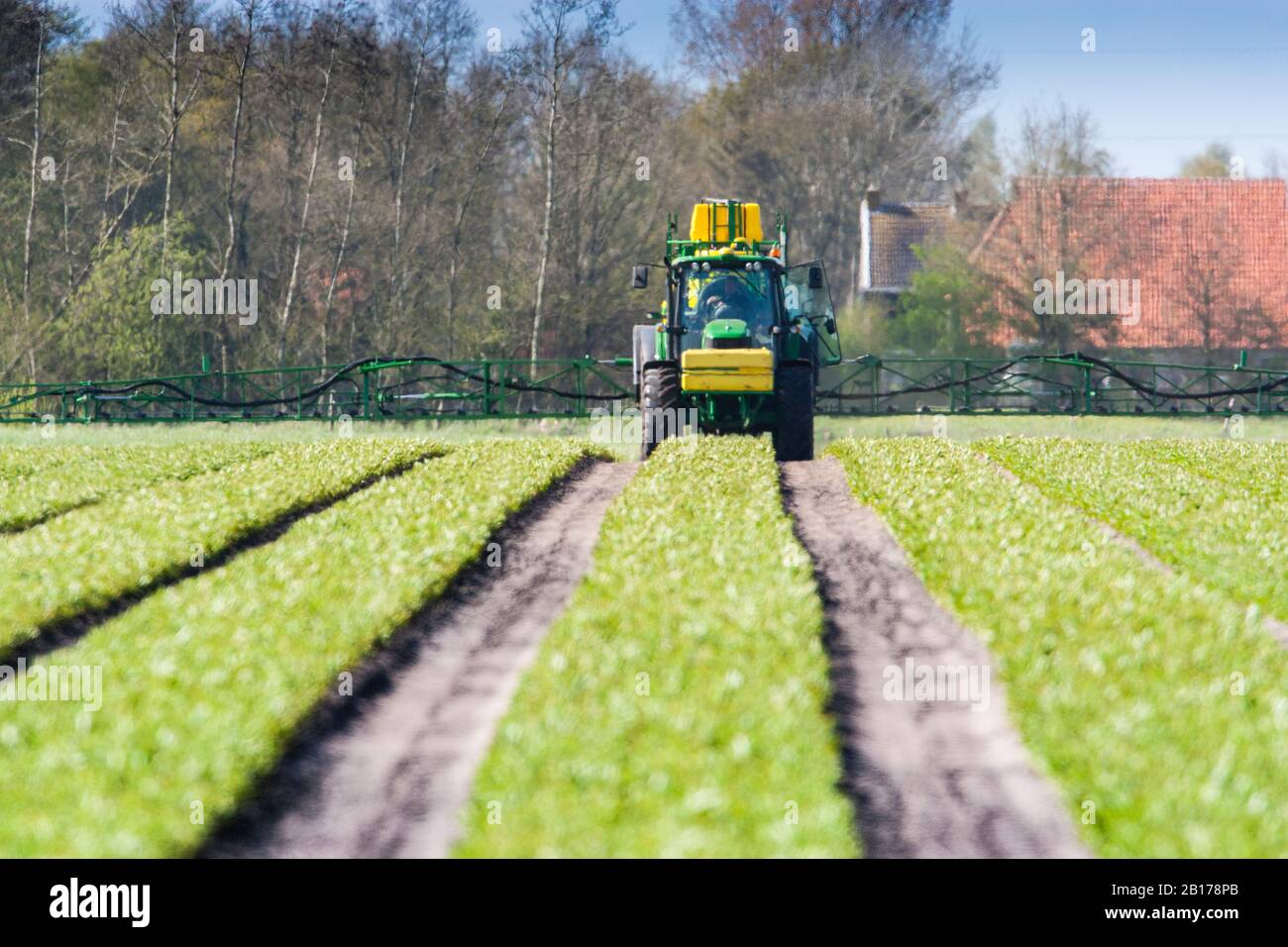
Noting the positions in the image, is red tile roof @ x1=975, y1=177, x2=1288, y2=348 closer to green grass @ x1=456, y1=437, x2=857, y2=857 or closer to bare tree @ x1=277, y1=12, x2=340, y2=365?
bare tree @ x1=277, y1=12, x2=340, y2=365

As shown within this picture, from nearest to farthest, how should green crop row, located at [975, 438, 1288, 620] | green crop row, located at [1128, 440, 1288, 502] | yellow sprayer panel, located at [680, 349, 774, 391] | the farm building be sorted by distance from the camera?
green crop row, located at [975, 438, 1288, 620]
green crop row, located at [1128, 440, 1288, 502]
yellow sprayer panel, located at [680, 349, 774, 391]
the farm building

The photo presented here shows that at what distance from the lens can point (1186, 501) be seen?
15.6m

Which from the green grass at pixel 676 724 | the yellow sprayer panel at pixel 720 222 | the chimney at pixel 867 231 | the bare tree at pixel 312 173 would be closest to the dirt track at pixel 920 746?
the green grass at pixel 676 724

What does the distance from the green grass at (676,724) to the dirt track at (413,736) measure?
366 mm

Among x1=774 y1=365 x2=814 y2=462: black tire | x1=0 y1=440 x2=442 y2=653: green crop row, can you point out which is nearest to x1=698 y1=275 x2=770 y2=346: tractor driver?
x1=774 y1=365 x2=814 y2=462: black tire

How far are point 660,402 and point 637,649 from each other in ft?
42.4

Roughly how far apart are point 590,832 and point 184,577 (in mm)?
7196

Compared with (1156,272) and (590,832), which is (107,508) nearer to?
(590,832)

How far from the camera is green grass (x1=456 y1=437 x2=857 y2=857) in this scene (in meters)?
5.84

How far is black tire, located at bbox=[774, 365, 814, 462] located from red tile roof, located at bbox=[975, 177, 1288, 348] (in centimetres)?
2380

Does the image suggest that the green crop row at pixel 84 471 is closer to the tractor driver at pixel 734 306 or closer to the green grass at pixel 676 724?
the tractor driver at pixel 734 306

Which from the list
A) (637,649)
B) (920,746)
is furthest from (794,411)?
(920,746)

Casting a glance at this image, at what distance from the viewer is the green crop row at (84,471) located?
53.2 ft

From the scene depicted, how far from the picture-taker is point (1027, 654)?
862 cm
